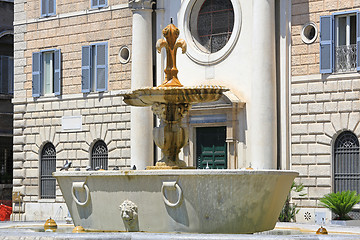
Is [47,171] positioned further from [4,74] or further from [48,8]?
[4,74]

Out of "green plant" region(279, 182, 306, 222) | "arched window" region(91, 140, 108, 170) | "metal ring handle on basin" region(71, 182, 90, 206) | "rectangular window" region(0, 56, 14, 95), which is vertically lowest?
"green plant" region(279, 182, 306, 222)

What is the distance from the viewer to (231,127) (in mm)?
26203

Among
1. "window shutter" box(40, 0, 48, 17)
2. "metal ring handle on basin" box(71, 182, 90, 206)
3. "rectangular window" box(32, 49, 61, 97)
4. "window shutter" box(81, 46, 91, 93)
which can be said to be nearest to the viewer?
"metal ring handle on basin" box(71, 182, 90, 206)

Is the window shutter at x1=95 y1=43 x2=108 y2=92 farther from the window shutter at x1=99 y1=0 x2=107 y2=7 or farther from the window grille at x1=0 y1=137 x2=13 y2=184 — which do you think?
the window grille at x1=0 y1=137 x2=13 y2=184

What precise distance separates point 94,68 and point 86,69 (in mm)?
272

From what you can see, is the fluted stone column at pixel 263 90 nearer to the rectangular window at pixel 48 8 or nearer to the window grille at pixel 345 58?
the window grille at pixel 345 58

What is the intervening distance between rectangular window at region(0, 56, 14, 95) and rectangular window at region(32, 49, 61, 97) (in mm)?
5980

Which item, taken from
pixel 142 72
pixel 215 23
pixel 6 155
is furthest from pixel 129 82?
pixel 6 155

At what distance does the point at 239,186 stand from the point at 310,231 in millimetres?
3009

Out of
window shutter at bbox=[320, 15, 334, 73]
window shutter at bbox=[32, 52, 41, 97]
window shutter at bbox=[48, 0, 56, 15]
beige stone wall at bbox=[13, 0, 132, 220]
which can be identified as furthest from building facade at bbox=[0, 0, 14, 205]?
window shutter at bbox=[320, 15, 334, 73]

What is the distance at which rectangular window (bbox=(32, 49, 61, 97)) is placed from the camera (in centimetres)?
3162

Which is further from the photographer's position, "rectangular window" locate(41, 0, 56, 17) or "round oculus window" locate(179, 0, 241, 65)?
"rectangular window" locate(41, 0, 56, 17)

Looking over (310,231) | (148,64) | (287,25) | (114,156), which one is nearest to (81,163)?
(114,156)

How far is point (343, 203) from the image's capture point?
22469 mm
